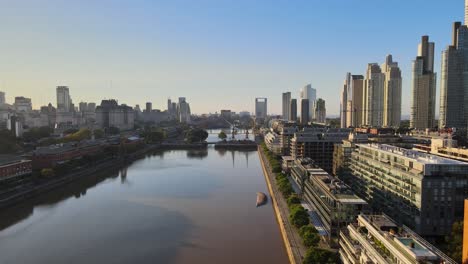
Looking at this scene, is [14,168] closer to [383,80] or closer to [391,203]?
[391,203]

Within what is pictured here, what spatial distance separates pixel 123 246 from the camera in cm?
696

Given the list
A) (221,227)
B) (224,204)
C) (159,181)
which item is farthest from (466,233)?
(159,181)

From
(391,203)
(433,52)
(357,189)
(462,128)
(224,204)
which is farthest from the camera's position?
(433,52)

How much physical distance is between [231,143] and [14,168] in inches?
727

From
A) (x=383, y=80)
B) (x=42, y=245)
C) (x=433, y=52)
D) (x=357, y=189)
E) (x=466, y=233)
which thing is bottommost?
(x=42, y=245)

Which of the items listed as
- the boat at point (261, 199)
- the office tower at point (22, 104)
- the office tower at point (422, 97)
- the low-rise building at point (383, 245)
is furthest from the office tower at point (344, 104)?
the office tower at point (22, 104)

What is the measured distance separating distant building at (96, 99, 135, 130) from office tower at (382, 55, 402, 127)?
2879 cm

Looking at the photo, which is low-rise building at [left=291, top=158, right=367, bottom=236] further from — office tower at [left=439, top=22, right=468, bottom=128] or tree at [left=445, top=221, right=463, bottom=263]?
office tower at [left=439, top=22, right=468, bottom=128]

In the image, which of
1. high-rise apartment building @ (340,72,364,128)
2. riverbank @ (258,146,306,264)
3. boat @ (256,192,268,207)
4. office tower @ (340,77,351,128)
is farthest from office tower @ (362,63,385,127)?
riverbank @ (258,146,306,264)

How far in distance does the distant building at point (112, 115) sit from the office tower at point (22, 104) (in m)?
13.0

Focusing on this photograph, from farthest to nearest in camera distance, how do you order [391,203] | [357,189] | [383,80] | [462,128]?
[383,80] < [462,128] < [357,189] < [391,203]

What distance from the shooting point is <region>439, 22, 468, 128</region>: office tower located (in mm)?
22250

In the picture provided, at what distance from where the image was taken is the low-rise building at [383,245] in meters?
3.72

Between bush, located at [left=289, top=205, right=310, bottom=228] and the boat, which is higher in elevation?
bush, located at [left=289, top=205, right=310, bottom=228]
